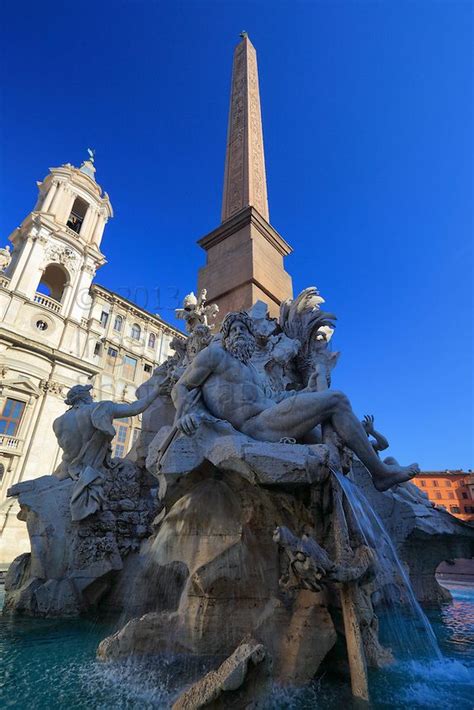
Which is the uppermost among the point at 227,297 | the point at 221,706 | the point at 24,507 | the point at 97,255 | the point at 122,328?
the point at 97,255

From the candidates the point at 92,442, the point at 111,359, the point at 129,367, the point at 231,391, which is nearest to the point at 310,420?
the point at 231,391

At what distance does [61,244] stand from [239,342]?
74.4 feet

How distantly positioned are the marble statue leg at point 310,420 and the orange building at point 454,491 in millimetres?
33685

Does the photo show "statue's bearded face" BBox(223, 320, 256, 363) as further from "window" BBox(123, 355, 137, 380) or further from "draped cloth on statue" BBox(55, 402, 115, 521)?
"window" BBox(123, 355, 137, 380)

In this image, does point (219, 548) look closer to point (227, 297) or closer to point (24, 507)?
point (24, 507)

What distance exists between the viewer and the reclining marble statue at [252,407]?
291cm

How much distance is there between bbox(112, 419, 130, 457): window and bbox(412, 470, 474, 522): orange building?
25598 millimetres

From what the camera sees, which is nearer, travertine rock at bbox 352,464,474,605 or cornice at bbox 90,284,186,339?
travertine rock at bbox 352,464,474,605

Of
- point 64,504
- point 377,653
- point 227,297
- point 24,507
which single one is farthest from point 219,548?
point 227,297

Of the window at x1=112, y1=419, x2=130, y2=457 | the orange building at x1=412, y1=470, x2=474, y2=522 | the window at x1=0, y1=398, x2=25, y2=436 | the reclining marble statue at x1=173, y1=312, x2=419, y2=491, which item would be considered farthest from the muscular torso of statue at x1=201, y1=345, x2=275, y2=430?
the orange building at x1=412, y1=470, x2=474, y2=522

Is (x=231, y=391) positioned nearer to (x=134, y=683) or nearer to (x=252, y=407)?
(x=252, y=407)

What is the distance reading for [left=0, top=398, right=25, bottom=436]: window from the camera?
16.9 meters

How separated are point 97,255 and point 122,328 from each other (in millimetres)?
5194

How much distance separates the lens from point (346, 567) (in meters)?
2.06
